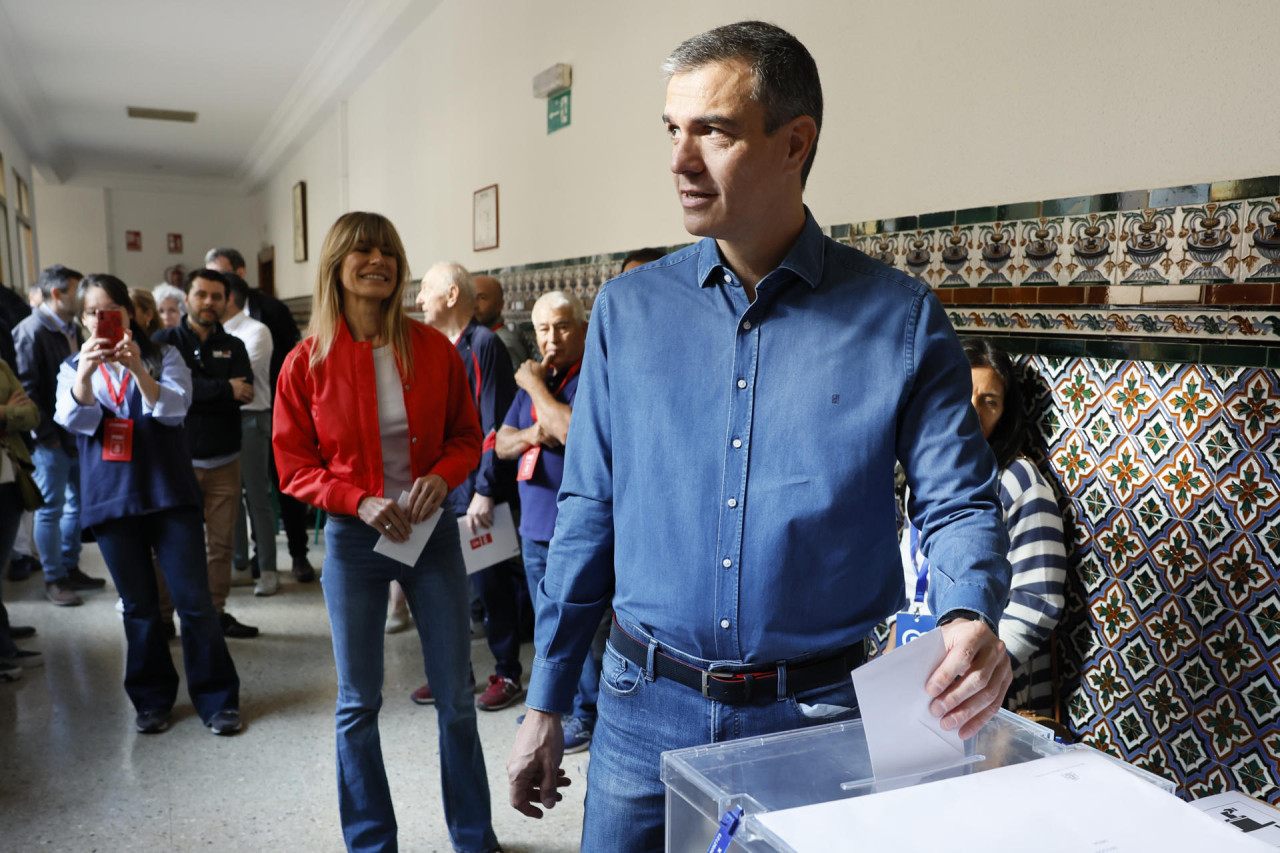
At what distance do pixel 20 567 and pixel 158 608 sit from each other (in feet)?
9.09

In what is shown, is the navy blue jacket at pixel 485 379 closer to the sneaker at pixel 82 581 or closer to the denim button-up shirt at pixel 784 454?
the denim button-up shirt at pixel 784 454

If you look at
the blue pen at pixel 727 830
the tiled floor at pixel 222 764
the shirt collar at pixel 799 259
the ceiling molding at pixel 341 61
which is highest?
the ceiling molding at pixel 341 61

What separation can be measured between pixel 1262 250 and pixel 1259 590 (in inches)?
24.5

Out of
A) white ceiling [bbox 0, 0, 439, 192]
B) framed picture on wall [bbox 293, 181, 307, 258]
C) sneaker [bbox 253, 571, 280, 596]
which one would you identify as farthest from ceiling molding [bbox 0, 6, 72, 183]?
sneaker [bbox 253, 571, 280, 596]

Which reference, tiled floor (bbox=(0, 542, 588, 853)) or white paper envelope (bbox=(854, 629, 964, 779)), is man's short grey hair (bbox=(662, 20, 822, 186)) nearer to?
white paper envelope (bbox=(854, 629, 964, 779))

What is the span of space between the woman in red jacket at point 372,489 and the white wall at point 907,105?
1378mm

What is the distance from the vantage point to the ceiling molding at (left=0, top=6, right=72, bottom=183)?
8078 millimetres

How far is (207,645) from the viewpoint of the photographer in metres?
3.27

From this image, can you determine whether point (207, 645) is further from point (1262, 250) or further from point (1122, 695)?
point (1262, 250)

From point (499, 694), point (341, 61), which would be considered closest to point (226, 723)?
point (499, 694)

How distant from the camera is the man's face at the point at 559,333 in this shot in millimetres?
3111

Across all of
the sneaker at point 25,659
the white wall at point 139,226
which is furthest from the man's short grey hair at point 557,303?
the white wall at point 139,226

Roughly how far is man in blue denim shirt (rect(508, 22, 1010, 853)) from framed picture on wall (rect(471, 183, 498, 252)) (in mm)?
4339

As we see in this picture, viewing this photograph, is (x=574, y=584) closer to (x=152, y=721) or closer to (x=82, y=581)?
(x=152, y=721)
